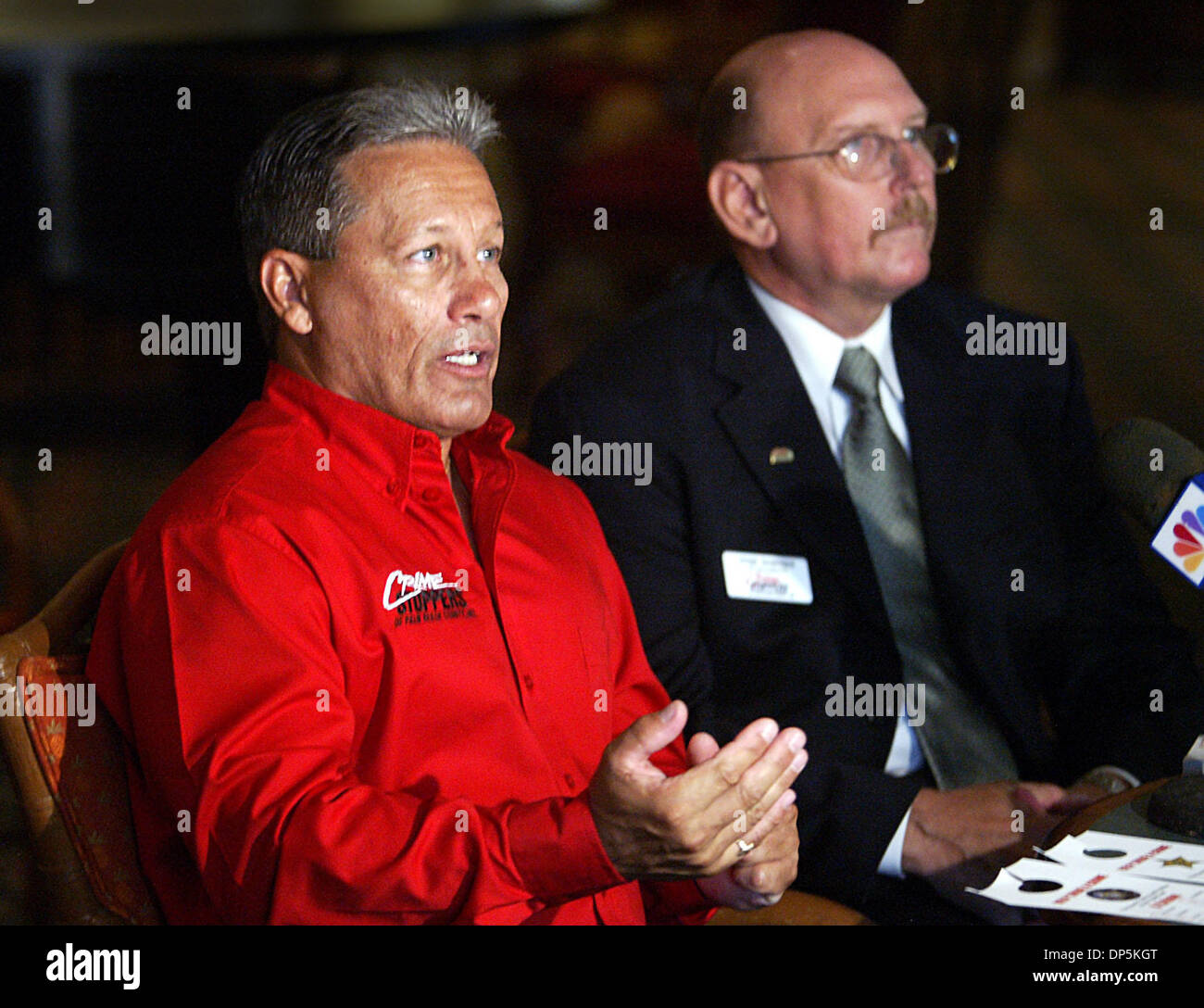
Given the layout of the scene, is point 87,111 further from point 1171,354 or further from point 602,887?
point 1171,354

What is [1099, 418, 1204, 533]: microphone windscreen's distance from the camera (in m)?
1.50

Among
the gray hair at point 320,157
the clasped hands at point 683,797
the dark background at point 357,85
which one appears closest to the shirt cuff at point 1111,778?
the clasped hands at point 683,797

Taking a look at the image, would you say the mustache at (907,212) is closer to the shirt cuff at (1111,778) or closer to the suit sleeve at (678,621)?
the suit sleeve at (678,621)

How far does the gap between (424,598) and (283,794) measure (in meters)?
0.27

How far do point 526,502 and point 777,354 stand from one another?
63 cm

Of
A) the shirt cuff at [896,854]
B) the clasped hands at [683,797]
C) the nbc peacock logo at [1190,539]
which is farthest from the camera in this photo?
the shirt cuff at [896,854]

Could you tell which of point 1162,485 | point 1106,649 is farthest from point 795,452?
point 1162,485

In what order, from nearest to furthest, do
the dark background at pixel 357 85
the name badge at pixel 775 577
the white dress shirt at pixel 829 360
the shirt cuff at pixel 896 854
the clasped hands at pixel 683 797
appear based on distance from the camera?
1. the clasped hands at pixel 683 797
2. the shirt cuff at pixel 896 854
3. the name badge at pixel 775 577
4. the white dress shirt at pixel 829 360
5. the dark background at pixel 357 85

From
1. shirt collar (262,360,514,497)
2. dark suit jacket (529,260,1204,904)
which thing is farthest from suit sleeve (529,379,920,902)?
shirt collar (262,360,514,497)

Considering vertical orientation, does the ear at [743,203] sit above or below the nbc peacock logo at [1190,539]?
above

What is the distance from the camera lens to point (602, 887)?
1.34m

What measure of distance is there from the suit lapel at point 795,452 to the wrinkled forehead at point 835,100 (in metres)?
0.34

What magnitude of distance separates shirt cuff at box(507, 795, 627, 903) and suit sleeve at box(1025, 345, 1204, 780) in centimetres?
104

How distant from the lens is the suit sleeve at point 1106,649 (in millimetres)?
2061
